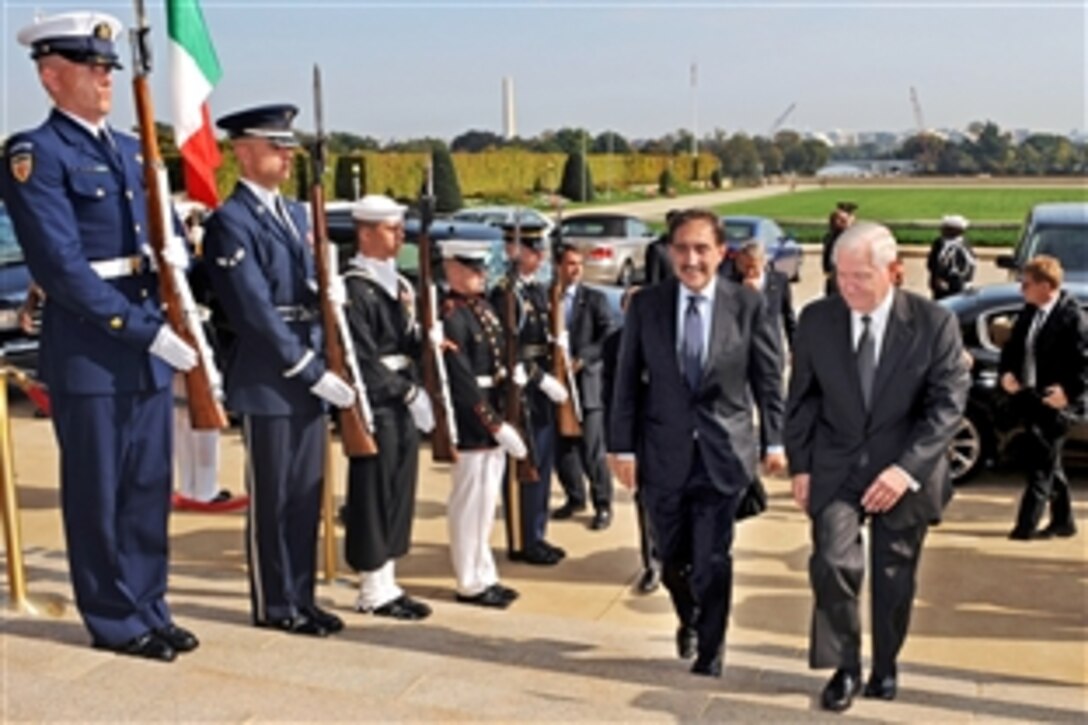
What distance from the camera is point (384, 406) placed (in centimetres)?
563

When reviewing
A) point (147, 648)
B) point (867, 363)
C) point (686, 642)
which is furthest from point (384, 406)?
point (867, 363)

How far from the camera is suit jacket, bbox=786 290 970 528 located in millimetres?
4359

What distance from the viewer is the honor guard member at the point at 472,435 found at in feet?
20.0

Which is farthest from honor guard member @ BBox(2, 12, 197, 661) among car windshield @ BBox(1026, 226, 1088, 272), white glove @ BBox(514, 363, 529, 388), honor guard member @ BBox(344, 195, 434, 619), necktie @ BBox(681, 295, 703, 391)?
car windshield @ BBox(1026, 226, 1088, 272)

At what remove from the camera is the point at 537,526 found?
6.94 m

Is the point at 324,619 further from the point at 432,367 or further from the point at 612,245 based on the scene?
the point at 612,245

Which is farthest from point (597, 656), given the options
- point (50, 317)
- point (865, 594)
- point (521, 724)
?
point (50, 317)

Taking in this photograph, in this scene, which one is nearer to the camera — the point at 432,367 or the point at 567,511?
the point at 432,367

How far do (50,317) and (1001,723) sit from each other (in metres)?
3.50

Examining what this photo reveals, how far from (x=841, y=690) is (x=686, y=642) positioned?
875 millimetres

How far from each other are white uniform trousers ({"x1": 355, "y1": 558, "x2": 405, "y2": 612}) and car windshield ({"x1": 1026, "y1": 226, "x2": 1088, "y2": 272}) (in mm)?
8535

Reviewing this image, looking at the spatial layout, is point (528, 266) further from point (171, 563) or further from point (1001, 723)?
point (1001, 723)

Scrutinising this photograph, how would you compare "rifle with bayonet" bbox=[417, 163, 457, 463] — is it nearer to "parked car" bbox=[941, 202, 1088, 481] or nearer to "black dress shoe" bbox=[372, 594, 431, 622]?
"black dress shoe" bbox=[372, 594, 431, 622]

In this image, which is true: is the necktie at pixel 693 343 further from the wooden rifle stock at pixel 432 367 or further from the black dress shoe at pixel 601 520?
the black dress shoe at pixel 601 520
